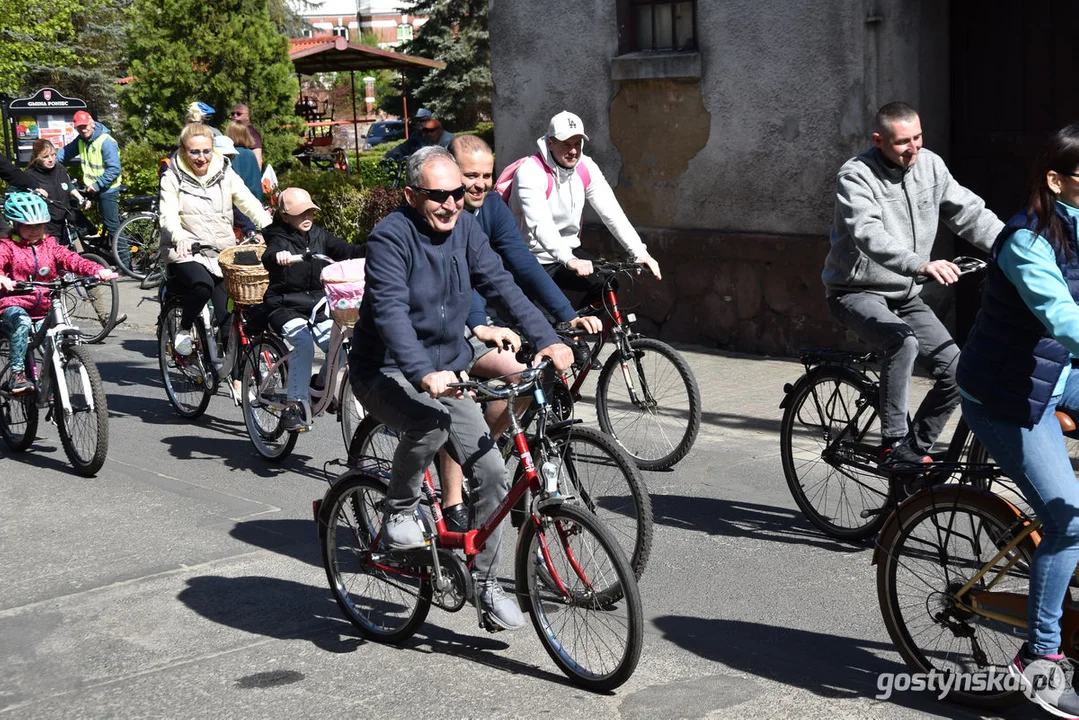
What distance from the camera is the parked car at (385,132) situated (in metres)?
51.0

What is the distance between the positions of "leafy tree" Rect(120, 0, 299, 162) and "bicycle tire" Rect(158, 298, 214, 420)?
13551 mm

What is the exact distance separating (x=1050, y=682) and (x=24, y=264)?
6.62 metres

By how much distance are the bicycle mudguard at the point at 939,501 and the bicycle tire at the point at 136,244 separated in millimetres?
13523

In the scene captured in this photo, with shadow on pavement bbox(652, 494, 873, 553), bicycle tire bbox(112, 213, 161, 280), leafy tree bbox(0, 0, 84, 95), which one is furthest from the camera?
→ leafy tree bbox(0, 0, 84, 95)

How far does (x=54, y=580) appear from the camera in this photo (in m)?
6.35

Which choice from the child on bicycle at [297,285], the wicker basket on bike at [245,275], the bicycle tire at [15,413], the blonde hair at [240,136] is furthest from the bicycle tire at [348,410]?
the blonde hair at [240,136]

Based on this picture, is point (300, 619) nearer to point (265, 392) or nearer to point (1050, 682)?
point (265, 392)

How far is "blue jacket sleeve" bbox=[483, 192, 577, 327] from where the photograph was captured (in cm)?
585

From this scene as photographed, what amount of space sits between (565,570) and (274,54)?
2037cm

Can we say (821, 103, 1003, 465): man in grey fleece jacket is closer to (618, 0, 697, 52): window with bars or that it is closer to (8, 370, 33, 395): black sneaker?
(8, 370, 33, 395): black sneaker

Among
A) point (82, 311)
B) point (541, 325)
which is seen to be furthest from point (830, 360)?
point (82, 311)

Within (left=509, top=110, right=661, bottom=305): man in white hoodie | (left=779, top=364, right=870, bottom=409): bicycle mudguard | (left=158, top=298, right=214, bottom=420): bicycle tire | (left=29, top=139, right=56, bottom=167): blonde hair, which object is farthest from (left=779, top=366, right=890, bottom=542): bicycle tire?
(left=29, top=139, right=56, bottom=167): blonde hair

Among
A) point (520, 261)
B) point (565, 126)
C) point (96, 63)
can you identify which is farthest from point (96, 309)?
point (96, 63)

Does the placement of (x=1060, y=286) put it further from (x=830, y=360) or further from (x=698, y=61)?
(x=698, y=61)
